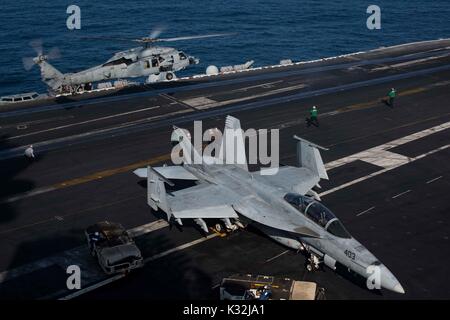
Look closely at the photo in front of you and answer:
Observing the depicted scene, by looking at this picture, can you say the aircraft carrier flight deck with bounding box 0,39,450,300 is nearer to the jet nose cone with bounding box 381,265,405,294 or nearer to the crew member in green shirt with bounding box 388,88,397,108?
the crew member in green shirt with bounding box 388,88,397,108

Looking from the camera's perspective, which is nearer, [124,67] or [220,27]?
[124,67]

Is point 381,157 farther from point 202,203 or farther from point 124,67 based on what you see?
point 124,67

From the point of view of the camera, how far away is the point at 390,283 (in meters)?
26.9

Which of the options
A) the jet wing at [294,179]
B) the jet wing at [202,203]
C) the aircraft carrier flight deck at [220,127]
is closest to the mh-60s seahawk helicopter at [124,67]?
the aircraft carrier flight deck at [220,127]

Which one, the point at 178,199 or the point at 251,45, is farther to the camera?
the point at 251,45

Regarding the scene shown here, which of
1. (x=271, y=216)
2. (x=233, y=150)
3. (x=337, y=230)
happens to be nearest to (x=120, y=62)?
(x=233, y=150)

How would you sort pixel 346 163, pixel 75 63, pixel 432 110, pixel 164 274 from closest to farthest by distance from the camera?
pixel 164 274 < pixel 346 163 < pixel 432 110 < pixel 75 63

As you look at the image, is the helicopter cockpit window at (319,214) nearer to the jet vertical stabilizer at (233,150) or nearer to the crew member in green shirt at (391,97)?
the jet vertical stabilizer at (233,150)

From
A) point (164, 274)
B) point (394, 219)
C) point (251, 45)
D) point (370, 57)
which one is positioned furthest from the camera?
point (251, 45)

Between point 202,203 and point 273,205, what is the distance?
4334mm
